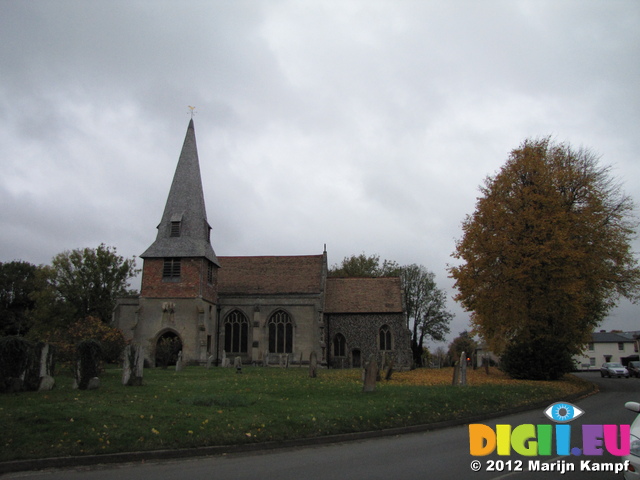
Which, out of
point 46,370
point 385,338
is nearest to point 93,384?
point 46,370

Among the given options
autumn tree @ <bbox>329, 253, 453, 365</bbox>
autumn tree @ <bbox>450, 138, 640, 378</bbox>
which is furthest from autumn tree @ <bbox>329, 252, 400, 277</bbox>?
autumn tree @ <bbox>450, 138, 640, 378</bbox>

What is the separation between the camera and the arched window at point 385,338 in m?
41.3

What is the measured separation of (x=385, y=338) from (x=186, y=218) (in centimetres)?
1869

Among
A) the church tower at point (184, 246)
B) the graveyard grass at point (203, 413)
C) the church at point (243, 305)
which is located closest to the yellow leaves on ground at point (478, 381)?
the graveyard grass at point (203, 413)

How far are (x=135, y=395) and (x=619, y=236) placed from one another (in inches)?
982

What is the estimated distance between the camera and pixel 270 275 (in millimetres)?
43875

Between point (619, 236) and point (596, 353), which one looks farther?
point (596, 353)

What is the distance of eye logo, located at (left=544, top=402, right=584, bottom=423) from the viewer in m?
13.5

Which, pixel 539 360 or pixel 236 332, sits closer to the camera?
pixel 539 360

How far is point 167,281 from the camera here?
3719 centimetres

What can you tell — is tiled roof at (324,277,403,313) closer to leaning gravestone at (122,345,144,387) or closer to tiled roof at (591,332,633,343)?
leaning gravestone at (122,345,144,387)

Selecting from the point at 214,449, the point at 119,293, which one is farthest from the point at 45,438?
the point at 119,293

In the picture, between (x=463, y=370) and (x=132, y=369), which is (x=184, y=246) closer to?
(x=132, y=369)

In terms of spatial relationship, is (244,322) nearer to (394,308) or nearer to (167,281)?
(167,281)
